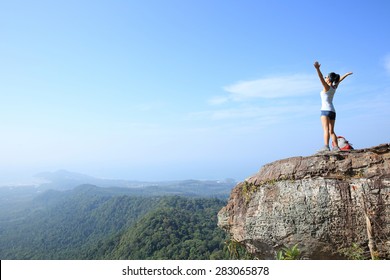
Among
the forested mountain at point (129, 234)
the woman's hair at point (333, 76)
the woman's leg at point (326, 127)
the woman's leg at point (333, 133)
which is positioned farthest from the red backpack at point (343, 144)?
the forested mountain at point (129, 234)

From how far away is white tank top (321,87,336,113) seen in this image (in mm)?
8120

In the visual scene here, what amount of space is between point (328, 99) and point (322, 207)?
9.37 ft

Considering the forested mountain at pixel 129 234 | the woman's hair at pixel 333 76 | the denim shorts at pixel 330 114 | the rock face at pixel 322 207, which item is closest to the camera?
the rock face at pixel 322 207

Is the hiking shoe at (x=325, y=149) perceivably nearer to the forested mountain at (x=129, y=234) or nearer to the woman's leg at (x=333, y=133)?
the woman's leg at (x=333, y=133)

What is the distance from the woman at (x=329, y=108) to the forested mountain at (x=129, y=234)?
50792 mm

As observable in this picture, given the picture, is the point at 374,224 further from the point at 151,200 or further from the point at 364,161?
the point at 151,200

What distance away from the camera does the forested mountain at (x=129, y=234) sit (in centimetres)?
6962

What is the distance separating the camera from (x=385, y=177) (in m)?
6.86

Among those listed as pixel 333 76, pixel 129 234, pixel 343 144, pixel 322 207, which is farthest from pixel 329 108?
pixel 129 234

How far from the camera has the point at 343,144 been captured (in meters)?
8.52

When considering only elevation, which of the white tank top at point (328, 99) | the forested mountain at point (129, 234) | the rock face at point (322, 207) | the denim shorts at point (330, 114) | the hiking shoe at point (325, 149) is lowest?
the forested mountain at point (129, 234)

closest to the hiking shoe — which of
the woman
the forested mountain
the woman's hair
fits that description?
the woman
